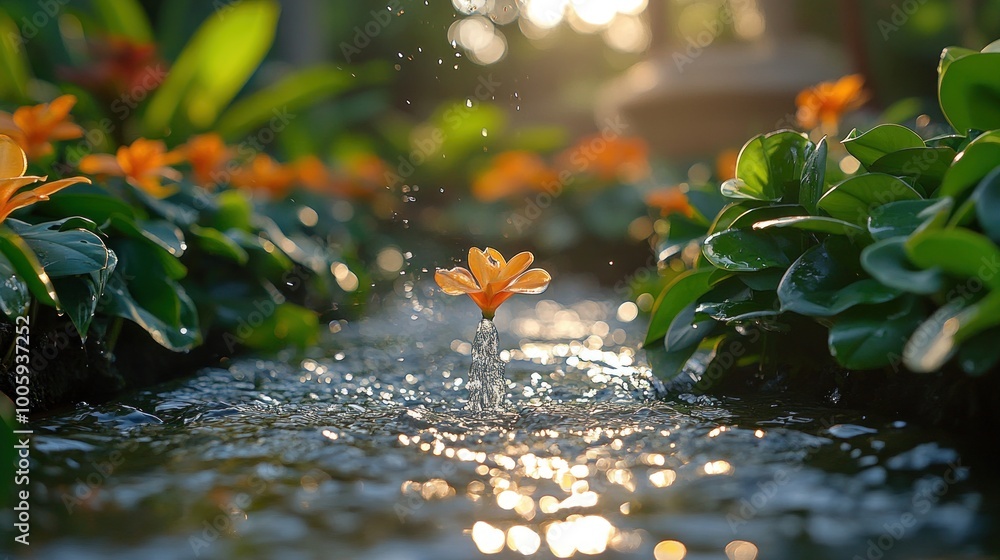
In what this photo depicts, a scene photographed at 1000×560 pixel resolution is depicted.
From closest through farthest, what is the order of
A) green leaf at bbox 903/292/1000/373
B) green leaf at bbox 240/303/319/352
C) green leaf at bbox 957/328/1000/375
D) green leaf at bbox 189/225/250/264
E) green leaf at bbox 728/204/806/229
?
green leaf at bbox 903/292/1000/373 < green leaf at bbox 957/328/1000/375 < green leaf at bbox 728/204/806/229 < green leaf at bbox 189/225/250/264 < green leaf at bbox 240/303/319/352

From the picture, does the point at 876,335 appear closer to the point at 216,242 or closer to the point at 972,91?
the point at 972,91

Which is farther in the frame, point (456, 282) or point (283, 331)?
point (283, 331)

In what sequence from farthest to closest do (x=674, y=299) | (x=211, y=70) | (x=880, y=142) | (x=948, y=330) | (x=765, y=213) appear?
(x=211, y=70) → (x=674, y=299) → (x=765, y=213) → (x=880, y=142) → (x=948, y=330)

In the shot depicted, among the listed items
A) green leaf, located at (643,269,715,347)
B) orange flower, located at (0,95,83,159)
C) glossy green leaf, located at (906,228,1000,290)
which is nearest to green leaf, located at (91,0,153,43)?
orange flower, located at (0,95,83,159)

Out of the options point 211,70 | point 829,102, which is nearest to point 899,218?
point 829,102

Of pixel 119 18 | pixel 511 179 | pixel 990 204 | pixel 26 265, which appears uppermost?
pixel 119 18

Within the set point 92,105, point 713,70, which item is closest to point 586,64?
point 713,70

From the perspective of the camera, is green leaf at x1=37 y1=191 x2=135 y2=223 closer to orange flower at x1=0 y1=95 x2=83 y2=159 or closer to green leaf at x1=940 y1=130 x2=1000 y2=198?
orange flower at x1=0 y1=95 x2=83 y2=159

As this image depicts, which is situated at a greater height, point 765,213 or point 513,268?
point 765,213
